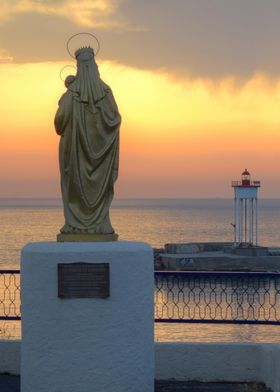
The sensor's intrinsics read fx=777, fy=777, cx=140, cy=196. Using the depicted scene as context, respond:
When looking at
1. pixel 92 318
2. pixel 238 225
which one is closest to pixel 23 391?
pixel 92 318

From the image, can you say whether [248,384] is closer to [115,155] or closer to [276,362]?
[276,362]

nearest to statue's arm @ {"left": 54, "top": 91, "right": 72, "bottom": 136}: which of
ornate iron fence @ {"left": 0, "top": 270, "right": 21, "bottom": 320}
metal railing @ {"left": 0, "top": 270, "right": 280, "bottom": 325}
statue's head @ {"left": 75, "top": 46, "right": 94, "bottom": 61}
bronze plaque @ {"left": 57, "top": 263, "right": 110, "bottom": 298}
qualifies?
statue's head @ {"left": 75, "top": 46, "right": 94, "bottom": 61}

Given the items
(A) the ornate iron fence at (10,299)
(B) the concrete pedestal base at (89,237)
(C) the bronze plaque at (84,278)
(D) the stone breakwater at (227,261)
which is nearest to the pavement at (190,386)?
(A) the ornate iron fence at (10,299)

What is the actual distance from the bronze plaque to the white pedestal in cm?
6

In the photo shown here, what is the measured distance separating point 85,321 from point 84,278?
482mm

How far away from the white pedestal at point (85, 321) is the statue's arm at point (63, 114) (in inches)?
55.0

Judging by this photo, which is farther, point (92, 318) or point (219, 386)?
point (219, 386)

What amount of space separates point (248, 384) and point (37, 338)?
2913 mm

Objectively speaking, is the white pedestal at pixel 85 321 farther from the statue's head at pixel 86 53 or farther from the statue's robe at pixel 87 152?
the statue's head at pixel 86 53

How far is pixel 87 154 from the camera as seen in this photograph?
9.02 meters

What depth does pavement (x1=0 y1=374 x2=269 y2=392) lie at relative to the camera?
953cm

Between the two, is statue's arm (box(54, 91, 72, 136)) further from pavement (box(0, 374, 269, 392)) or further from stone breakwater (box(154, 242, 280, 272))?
stone breakwater (box(154, 242, 280, 272))

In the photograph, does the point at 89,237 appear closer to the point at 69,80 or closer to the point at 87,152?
the point at 87,152

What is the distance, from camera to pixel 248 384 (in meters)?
9.89
